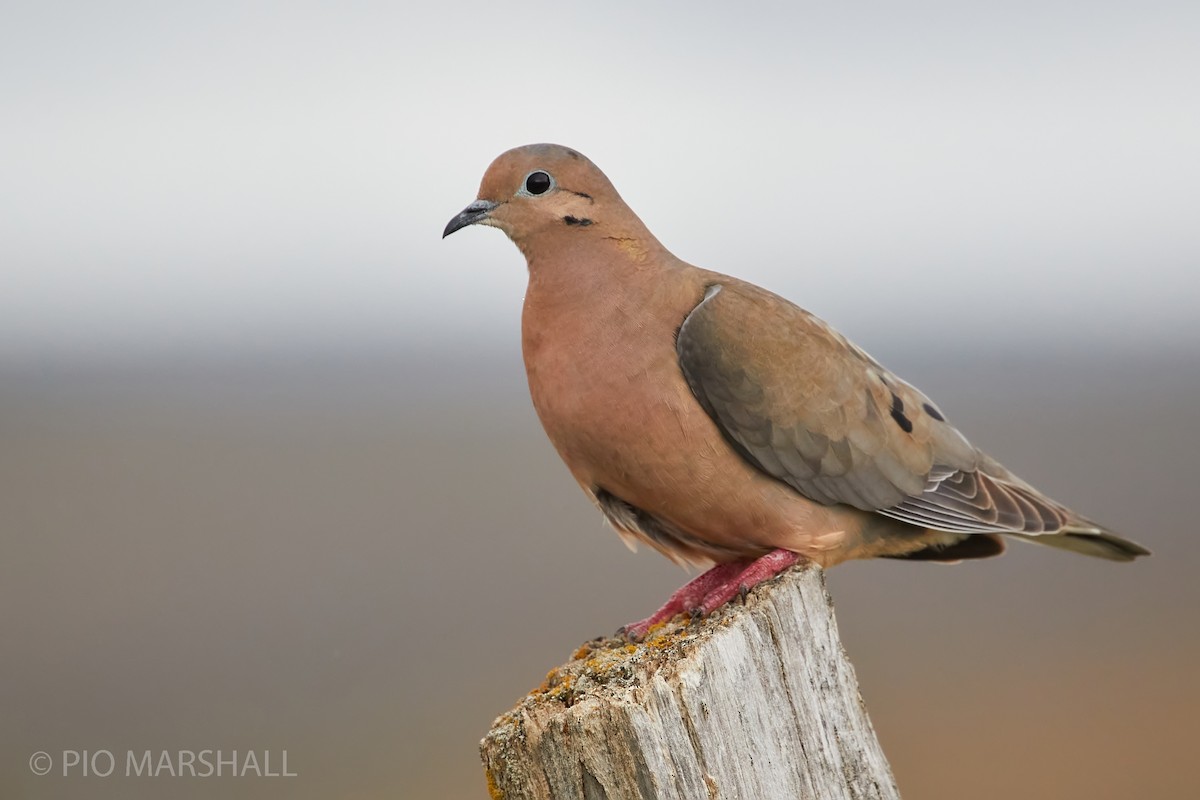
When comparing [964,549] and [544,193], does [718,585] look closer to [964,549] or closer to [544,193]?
[964,549]

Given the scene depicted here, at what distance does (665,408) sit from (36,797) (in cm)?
723

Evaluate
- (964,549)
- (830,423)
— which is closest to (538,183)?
(830,423)

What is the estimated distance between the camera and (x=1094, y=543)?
178 inches

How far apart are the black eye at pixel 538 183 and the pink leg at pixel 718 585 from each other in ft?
4.89

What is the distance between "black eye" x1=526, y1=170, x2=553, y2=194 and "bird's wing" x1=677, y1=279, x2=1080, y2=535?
69 centimetres

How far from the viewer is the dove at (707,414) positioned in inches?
151

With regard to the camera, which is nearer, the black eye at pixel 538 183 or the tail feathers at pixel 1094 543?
the black eye at pixel 538 183

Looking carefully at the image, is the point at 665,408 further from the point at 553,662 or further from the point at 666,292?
the point at 553,662

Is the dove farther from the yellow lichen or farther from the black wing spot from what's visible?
the yellow lichen

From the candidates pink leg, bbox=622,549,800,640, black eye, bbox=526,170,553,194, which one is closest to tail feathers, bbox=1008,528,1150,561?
pink leg, bbox=622,549,800,640

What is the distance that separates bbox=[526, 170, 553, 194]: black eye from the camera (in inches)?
161

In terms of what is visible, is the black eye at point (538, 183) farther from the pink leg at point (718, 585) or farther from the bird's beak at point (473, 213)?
the pink leg at point (718, 585)

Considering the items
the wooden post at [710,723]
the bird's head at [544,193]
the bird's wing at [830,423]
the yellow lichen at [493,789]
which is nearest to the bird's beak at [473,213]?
the bird's head at [544,193]

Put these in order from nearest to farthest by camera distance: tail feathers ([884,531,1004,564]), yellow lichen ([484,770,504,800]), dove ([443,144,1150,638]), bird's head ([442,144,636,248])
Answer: yellow lichen ([484,770,504,800]) → dove ([443,144,1150,638]) → bird's head ([442,144,636,248]) → tail feathers ([884,531,1004,564])
